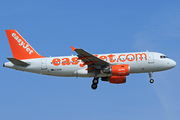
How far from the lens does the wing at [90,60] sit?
4031cm

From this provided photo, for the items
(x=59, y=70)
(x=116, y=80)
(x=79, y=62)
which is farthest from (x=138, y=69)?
(x=59, y=70)

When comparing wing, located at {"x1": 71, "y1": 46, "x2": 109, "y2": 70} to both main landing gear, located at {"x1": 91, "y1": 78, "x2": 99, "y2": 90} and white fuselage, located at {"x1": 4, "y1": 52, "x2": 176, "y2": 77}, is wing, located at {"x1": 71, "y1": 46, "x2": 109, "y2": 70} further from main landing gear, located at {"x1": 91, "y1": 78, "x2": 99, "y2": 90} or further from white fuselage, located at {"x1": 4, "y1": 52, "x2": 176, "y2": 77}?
main landing gear, located at {"x1": 91, "y1": 78, "x2": 99, "y2": 90}

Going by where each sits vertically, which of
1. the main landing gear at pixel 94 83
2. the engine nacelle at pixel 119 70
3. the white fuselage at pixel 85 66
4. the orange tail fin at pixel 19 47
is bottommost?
the main landing gear at pixel 94 83

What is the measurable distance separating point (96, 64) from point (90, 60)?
140 cm

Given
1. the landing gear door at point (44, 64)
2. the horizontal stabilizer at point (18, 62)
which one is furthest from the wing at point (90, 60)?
the horizontal stabilizer at point (18, 62)

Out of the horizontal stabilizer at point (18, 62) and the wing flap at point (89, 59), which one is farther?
the horizontal stabilizer at point (18, 62)

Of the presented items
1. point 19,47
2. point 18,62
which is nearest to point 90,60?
point 18,62

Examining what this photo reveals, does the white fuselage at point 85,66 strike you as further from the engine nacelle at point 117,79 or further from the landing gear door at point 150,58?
the engine nacelle at point 117,79

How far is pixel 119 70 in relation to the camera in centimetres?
4222

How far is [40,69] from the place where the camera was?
44.7m

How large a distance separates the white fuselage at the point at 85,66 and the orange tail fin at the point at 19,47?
1521 millimetres

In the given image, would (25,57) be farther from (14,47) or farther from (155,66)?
(155,66)

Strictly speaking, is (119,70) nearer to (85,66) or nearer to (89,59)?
(89,59)

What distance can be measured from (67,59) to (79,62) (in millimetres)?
1832
